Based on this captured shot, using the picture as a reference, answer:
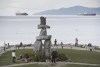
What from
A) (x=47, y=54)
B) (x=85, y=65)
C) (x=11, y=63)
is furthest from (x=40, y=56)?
(x=85, y=65)

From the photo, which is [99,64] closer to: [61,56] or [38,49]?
[61,56]

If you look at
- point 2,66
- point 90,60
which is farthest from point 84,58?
point 2,66

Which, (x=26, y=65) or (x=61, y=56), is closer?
(x=26, y=65)

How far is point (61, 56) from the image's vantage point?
26.0 meters

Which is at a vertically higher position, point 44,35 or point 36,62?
point 44,35

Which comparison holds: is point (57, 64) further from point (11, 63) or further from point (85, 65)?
point (11, 63)

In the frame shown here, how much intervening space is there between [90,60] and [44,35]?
4.27 meters

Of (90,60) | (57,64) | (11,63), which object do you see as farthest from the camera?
(90,60)

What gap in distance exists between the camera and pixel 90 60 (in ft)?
87.2

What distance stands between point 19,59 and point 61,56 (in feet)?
11.7

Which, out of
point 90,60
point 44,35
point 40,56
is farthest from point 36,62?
point 90,60

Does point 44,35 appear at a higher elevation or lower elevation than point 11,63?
higher

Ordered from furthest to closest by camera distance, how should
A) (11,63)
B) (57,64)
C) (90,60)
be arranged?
(90,60), (11,63), (57,64)

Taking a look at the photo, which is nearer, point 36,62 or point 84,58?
point 36,62
